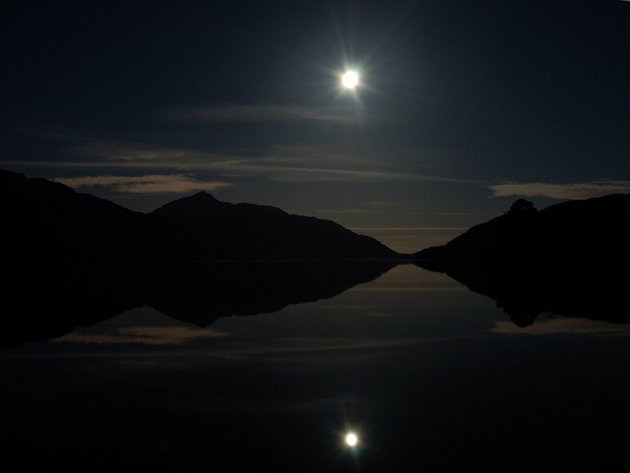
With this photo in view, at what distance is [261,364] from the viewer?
862 inches

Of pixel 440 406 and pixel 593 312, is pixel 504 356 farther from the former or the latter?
pixel 593 312

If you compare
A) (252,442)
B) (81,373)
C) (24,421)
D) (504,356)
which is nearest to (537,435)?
(252,442)

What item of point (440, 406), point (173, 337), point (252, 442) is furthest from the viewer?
point (173, 337)

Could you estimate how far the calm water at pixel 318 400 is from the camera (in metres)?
12.0

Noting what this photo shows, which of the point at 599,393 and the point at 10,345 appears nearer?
the point at 599,393

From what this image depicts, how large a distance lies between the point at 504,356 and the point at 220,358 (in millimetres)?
10837

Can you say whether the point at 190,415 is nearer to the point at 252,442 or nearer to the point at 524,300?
the point at 252,442

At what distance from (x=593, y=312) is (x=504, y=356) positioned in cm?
1869

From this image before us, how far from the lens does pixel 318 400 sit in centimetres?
1655

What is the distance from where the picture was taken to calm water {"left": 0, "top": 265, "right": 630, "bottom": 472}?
472 inches

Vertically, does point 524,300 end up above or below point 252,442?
above

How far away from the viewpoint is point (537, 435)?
1320 cm

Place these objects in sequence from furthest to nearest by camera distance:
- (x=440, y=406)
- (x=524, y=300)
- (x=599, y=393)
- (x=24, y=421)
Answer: (x=524, y=300)
(x=599, y=393)
(x=440, y=406)
(x=24, y=421)

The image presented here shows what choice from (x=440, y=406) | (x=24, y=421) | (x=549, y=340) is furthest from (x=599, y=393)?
(x=24, y=421)
